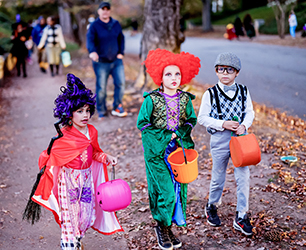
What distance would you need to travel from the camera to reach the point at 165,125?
3576 millimetres

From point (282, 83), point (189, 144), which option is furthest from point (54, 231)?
point (282, 83)

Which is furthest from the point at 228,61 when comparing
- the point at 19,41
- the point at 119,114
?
the point at 19,41

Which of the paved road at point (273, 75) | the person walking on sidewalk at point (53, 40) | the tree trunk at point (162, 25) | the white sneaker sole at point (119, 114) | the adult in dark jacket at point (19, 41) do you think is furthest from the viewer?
the adult in dark jacket at point (19, 41)

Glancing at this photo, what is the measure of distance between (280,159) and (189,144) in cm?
289

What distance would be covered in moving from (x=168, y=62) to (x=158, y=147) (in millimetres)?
875

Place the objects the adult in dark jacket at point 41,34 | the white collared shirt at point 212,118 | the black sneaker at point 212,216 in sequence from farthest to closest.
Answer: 1. the adult in dark jacket at point 41,34
2. the black sneaker at point 212,216
3. the white collared shirt at point 212,118

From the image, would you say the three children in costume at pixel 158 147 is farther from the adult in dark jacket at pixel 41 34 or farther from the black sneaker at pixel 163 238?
the adult in dark jacket at pixel 41 34

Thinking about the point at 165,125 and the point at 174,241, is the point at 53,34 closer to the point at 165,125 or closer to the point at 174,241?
the point at 165,125

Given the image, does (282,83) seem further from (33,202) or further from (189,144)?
(33,202)

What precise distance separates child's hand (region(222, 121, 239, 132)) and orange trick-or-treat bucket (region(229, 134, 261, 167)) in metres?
0.13

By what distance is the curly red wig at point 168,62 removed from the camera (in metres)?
3.52

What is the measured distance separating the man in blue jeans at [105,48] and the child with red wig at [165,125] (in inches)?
164

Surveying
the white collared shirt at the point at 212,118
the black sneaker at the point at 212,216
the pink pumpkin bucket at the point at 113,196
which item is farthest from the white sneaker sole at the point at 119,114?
the pink pumpkin bucket at the point at 113,196

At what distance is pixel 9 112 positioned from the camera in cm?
940
